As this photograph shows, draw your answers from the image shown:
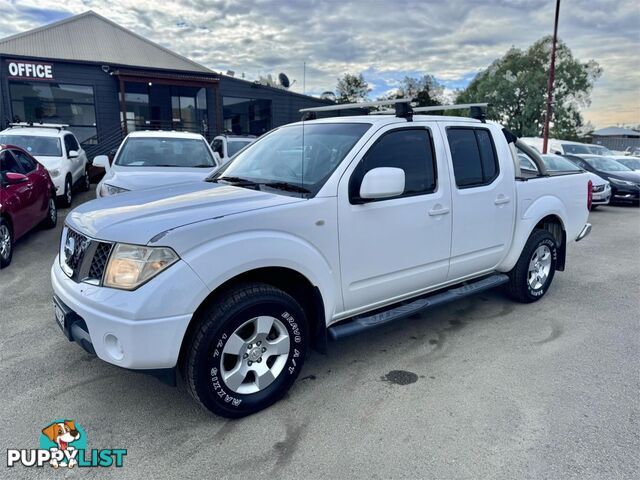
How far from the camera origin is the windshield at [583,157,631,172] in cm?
1370

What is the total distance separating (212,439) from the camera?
2633mm

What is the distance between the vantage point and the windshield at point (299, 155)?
3230mm

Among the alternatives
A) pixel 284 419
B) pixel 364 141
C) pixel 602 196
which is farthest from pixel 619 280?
pixel 602 196

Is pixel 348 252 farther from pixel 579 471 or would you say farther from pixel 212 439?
pixel 579 471

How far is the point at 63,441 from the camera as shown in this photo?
2623 millimetres

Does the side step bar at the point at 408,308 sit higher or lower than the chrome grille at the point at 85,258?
lower

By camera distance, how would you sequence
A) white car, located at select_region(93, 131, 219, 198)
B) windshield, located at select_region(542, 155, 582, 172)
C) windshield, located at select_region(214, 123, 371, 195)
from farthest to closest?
windshield, located at select_region(542, 155, 582, 172) < white car, located at select_region(93, 131, 219, 198) < windshield, located at select_region(214, 123, 371, 195)

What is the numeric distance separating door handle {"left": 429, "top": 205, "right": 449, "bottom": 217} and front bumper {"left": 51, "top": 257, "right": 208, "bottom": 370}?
1939 mm

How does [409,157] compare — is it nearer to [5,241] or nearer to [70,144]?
[5,241]

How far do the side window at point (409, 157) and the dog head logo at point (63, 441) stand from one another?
2394mm

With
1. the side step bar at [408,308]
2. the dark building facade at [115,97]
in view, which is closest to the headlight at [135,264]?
the side step bar at [408,308]

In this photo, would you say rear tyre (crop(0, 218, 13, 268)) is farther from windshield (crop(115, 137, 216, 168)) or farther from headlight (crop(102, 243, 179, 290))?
headlight (crop(102, 243, 179, 290))

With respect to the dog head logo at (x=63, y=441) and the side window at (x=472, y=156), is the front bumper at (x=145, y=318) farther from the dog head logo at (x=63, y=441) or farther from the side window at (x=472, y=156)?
the side window at (x=472, y=156)

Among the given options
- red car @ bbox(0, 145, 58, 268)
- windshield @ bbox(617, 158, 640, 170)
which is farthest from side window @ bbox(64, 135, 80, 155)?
windshield @ bbox(617, 158, 640, 170)
